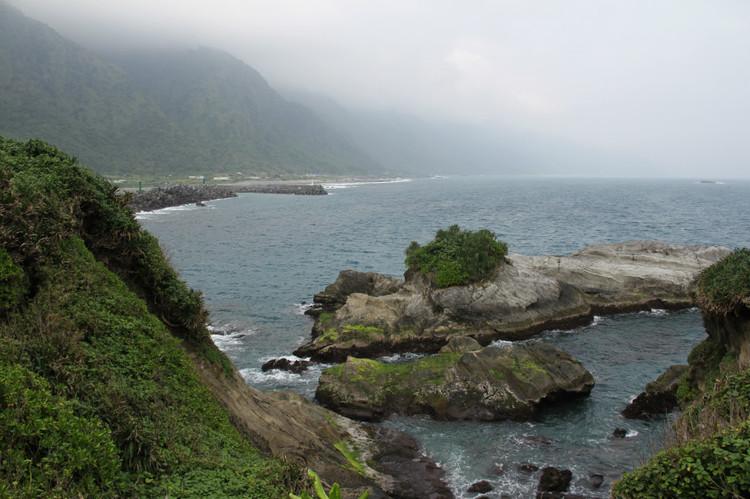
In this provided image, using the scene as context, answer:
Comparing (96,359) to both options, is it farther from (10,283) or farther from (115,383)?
(10,283)

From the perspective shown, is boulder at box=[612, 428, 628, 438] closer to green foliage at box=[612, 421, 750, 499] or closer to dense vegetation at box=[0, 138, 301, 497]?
green foliage at box=[612, 421, 750, 499]

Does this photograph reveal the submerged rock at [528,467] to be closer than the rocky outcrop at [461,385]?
Yes

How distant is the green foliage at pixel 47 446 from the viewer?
8680 millimetres

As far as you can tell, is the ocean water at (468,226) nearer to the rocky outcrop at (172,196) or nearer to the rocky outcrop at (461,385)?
the rocky outcrop at (461,385)

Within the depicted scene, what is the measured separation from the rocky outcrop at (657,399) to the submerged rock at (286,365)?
1914 centimetres

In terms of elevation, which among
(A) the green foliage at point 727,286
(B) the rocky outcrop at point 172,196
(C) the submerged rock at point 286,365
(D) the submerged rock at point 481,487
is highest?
(B) the rocky outcrop at point 172,196

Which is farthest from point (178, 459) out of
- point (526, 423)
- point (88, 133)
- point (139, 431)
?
point (88, 133)

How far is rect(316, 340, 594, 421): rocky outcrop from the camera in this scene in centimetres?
2641

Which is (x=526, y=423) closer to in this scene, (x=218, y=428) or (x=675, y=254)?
(x=218, y=428)

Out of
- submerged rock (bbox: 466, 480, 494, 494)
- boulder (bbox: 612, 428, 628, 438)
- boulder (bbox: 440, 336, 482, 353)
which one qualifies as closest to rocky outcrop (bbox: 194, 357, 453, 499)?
submerged rock (bbox: 466, 480, 494, 494)

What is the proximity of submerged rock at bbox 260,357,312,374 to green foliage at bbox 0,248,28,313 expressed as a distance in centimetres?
2113

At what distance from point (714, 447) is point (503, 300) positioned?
28558mm

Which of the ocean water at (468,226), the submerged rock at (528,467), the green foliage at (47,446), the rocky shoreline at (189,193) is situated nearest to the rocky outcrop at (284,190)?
the rocky shoreline at (189,193)

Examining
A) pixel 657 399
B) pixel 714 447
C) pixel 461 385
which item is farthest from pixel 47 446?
pixel 657 399
